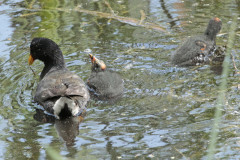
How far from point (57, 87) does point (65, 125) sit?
0.66m

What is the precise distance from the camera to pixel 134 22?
27.4 feet

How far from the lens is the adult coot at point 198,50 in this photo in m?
6.47

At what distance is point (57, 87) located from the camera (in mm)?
5547

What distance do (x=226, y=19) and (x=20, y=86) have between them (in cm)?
435

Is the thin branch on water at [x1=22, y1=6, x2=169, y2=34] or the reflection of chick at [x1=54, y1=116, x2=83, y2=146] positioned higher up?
the thin branch on water at [x1=22, y1=6, x2=169, y2=34]

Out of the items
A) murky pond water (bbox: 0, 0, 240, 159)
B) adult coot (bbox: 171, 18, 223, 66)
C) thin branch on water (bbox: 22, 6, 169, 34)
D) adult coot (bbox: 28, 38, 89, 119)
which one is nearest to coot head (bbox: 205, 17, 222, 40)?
adult coot (bbox: 171, 18, 223, 66)

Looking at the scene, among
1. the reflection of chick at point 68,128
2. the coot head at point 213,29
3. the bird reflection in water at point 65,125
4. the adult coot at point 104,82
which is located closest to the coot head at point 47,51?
the adult coot at point 104,82

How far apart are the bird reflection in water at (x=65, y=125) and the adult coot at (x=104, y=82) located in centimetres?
69

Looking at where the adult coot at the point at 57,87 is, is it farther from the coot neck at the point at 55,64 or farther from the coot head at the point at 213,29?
the coot head at the point at 213,29

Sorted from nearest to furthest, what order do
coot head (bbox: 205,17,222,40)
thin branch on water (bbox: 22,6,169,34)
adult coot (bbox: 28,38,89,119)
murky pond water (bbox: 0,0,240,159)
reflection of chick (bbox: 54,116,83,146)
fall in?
murky pond water (bbox: 0,0,240,159), reflection of chick (bbox: 54,116,83,146), adult coot (bbox: 28,38,89,119), coot head (bbox: 205,17,222,40), thin branch on water (bbox: 22,6,169,34)

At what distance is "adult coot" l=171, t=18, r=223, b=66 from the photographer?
647 cm

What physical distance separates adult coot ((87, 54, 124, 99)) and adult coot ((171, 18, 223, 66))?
1.10m

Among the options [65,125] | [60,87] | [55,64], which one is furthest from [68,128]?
[55,64]

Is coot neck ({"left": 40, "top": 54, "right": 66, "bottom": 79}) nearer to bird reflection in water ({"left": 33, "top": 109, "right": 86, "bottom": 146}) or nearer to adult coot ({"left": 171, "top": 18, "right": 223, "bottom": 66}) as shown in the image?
bird reflection in water ({"left": 33, "top": 109, "right": 86, "bottom": 146})
